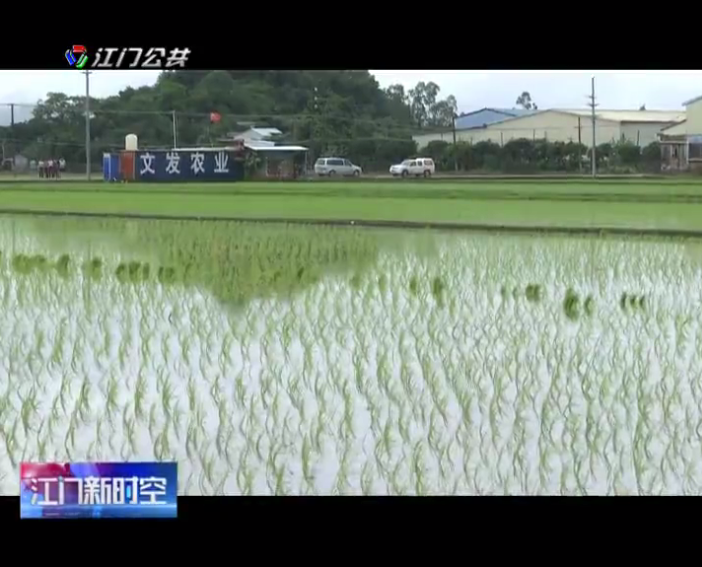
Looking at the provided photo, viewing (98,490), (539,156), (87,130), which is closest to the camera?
(98,490)

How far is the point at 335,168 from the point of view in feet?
11.9

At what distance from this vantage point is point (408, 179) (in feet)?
12.4

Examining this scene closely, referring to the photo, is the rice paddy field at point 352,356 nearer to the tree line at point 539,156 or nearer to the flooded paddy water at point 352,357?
the flooded paddy water at point 352,357

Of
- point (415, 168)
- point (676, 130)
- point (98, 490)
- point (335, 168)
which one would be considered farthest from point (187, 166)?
point (676, 130)

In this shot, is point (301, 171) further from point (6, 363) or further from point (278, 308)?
point (6, 363)

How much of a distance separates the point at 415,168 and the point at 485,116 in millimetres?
380

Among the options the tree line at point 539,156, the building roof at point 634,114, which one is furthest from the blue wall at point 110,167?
the building roof at point 634,114

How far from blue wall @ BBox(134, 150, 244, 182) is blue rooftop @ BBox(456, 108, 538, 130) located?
2.64 ft

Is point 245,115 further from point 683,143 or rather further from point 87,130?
point 683,143

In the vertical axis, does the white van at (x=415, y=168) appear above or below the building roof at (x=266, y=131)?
below

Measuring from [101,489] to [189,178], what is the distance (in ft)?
4.66

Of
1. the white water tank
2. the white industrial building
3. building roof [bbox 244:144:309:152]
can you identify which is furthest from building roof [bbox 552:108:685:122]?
the white water tank

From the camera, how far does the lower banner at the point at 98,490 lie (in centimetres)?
261
